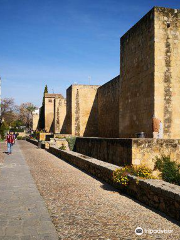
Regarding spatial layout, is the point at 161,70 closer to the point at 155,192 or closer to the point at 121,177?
the point at 121,177

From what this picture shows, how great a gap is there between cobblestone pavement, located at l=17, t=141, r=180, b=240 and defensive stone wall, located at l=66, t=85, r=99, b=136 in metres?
21.1

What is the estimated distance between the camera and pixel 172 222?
4418mm

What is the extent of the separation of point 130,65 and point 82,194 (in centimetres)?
864

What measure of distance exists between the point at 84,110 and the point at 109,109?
5.52 metres

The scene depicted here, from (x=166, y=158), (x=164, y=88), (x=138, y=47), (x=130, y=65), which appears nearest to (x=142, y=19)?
(x=138, y=47)

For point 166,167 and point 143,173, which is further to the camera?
point 166,167

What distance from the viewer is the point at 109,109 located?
2381 centimetres

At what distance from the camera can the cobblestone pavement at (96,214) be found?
3.87 m

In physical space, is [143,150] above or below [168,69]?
below

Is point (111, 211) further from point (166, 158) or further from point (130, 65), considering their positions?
point (130, 65)

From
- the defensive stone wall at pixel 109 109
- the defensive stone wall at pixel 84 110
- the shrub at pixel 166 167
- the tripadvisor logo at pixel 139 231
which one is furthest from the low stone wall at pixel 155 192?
the defensive stone wall at pixel 84 110

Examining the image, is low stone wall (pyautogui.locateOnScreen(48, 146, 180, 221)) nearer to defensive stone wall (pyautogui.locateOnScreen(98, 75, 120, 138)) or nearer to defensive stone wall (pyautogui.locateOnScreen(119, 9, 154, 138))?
defensive stone wall (pyautogui.locateOnScreen(119, 9, 154, 138))

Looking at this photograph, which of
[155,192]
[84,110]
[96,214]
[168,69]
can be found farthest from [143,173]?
[84,110]

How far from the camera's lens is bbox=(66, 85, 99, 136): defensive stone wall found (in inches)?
1128
